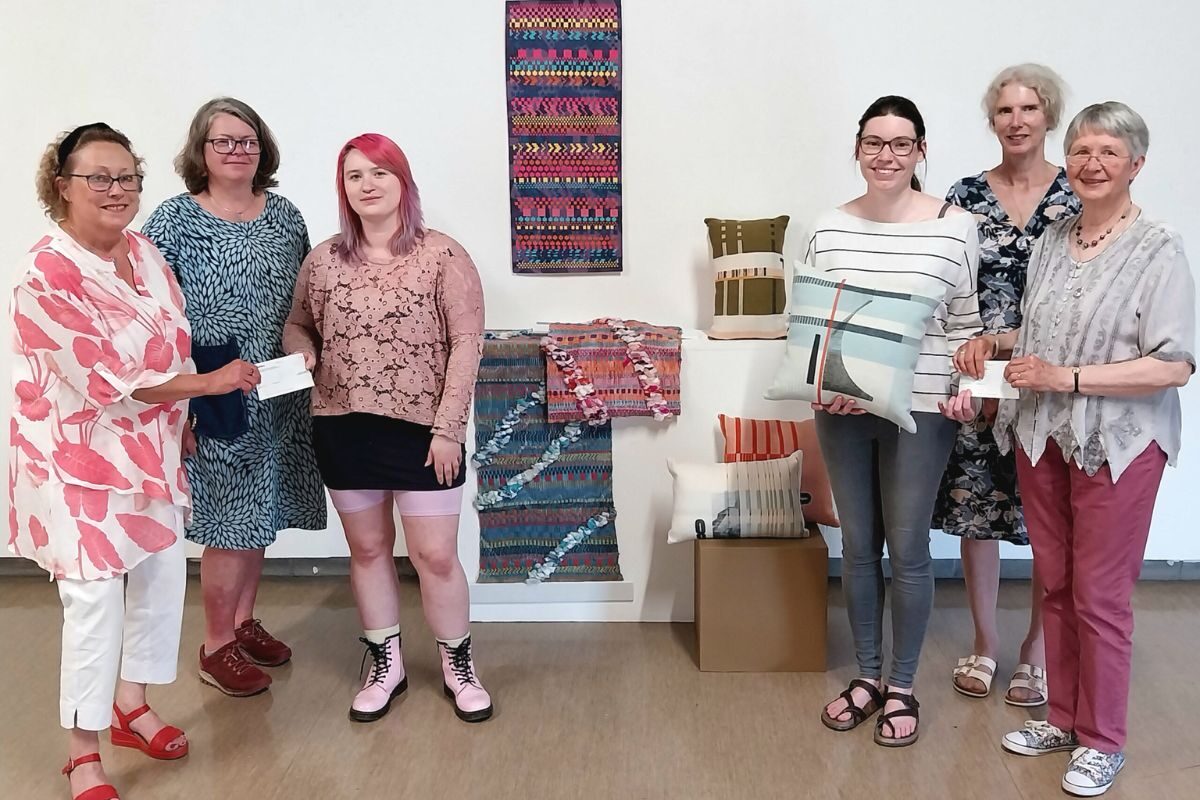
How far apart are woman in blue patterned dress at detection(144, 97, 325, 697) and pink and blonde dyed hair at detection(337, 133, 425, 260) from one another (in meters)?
0.26

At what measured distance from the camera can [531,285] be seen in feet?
10.9

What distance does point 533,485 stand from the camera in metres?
2.98

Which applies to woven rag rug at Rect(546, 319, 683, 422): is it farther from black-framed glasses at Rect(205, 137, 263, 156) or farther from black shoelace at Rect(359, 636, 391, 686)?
black-framed glasses at Rect(205, 137, 263, 156)

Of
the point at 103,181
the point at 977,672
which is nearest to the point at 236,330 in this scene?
the point at 103,181

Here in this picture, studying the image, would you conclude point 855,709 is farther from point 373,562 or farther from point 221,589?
point 221,589

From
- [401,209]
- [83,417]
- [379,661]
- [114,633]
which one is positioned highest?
[401,209]

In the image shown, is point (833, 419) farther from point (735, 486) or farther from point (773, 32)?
point (773, 32)

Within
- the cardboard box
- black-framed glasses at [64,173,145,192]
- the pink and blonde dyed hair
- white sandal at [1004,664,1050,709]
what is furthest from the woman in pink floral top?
white sandal at [1004,664,1050,709]

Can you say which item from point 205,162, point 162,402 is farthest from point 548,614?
point 205,162

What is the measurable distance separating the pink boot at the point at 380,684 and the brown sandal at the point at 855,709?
109 centimetres

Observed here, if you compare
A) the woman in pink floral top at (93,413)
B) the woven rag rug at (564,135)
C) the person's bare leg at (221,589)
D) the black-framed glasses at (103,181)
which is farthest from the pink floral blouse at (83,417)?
the woven rag rug at (564,135)

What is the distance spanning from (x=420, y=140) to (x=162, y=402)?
4.97ft

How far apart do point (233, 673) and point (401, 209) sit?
1.32m

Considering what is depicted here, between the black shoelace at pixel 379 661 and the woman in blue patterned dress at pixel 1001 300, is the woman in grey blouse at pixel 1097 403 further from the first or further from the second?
the black shoelace at pixel 379 661
